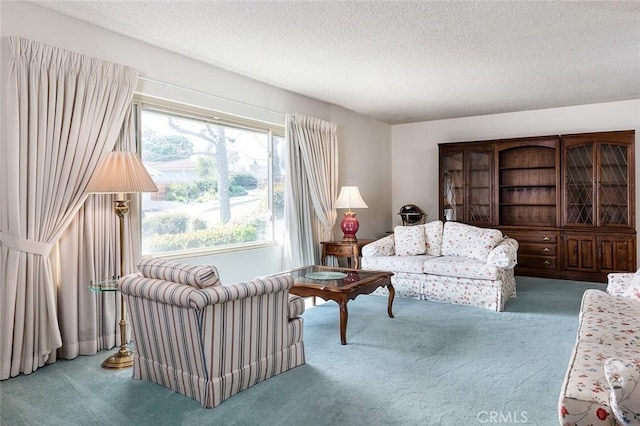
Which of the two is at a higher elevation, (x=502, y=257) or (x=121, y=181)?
(x=121, y=181)

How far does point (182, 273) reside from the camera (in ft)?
8.28

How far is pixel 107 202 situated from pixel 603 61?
4.66 meters

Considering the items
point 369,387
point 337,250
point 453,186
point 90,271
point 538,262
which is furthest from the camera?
point 453,186

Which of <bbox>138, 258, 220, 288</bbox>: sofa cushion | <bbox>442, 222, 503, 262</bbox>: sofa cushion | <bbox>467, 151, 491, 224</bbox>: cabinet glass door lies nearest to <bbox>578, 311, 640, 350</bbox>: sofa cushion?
<bbox>138, 258, 220, 288</bbox>: sofa cushion

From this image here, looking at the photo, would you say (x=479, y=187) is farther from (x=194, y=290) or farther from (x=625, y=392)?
(x=625, y=392)

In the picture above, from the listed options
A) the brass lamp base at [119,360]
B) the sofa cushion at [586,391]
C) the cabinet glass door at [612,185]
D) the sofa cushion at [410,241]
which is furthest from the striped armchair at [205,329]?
the cabinet glass door at [612,185]

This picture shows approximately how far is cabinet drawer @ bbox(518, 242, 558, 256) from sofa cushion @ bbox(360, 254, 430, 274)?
1895 millimetres

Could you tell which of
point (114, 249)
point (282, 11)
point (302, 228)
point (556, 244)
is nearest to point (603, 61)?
point (556, 244)

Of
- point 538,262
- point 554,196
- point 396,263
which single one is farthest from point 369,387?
point 554,196

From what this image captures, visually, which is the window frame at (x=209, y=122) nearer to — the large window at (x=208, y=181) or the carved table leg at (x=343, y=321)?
the large window at (x=208, y=181)

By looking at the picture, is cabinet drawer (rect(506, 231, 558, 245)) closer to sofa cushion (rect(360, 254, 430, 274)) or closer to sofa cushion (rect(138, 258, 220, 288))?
sofa cushion (rect(360, 254, 430, 274))

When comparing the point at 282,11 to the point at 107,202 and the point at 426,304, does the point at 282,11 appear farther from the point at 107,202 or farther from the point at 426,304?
the point at 426,304

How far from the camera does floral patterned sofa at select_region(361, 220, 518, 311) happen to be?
463 centimetres

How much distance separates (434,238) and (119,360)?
3.85 meters
